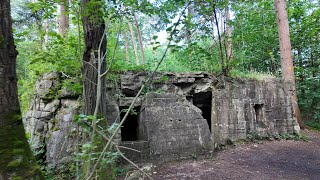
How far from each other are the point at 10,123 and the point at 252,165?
5.21 meters

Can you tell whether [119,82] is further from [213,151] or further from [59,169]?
[213,151]

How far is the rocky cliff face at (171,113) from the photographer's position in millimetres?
5021

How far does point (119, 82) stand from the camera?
19.3 ft

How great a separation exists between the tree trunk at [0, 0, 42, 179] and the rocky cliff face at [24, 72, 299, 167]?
2189mm

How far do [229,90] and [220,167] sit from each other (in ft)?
9.08

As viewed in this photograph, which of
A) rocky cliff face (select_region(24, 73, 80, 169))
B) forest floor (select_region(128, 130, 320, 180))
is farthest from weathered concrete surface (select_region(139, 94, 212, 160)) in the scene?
rocky cliff face (select_region(24, 73, 80, 169))

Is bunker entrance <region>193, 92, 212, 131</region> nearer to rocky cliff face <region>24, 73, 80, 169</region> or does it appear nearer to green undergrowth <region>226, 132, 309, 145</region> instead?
green undergrowth <region>226, 132, 309, 145</region>

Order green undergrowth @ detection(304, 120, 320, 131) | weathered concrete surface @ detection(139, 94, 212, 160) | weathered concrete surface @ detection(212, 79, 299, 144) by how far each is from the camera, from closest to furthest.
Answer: weathered concrete surface @ detection(139, 94, 212, 160)
weathered concrete surface @ detection(212, 79, 299, 144)
green undergrowth @ detection(304, 120, 320, 131)

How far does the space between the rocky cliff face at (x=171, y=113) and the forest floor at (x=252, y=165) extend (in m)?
0.42

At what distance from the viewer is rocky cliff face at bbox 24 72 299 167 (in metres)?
5.02

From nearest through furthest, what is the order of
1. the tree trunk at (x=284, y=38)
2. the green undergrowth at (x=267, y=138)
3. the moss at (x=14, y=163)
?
the moss at (x=14, y=163) < the green undergrowth at (x=267, y=138) < the tree trunk at (x=284, y=38)

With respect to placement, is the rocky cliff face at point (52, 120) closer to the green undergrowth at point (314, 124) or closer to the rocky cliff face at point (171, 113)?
the rocky cliff face at point (171, 113)

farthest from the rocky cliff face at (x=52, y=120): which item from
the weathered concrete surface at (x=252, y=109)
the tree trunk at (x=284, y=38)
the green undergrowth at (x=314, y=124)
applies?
the green undergrowth at (x=314, y=124)

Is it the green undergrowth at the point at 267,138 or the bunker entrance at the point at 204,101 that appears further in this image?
the bunker entrance at the point at 204,101
